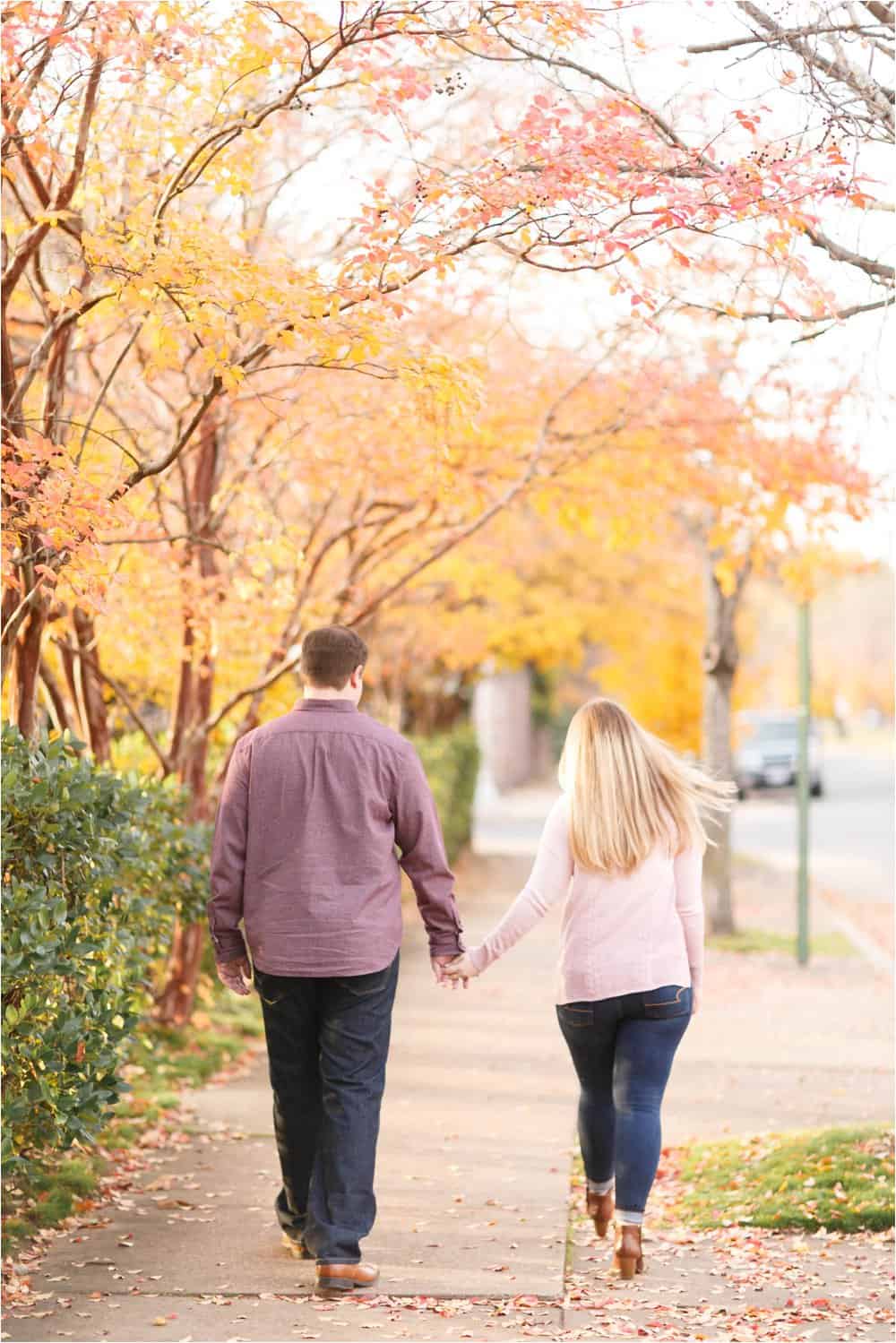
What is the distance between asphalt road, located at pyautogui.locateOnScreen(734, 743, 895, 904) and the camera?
21234mm

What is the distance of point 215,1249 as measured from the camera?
17.6 feet

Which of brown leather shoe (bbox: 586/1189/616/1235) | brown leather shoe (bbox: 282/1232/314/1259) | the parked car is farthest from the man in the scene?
the parked car

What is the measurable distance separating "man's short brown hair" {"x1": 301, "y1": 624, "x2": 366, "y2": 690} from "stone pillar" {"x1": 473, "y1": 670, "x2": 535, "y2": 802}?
79.3 ft

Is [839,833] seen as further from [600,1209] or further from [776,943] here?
[600,1209]

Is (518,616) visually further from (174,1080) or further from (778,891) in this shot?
(174,1080)

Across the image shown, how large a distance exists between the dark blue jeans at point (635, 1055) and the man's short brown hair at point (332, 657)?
50.6 inches

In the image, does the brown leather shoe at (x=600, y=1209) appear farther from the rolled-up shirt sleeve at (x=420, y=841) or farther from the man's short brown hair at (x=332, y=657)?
the man's short brown hair at (x=332, y=657)

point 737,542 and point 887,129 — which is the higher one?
point 887,129

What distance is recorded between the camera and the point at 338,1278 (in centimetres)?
490

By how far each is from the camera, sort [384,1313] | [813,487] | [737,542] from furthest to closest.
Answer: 1. [737,542]
2. [813,487]
3. [384,1313]

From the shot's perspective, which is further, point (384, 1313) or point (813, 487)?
point (813, 487)

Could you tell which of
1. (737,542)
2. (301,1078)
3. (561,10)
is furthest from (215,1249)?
(737,542)

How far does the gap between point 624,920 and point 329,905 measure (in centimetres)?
94

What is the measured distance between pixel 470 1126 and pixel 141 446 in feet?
13.6
